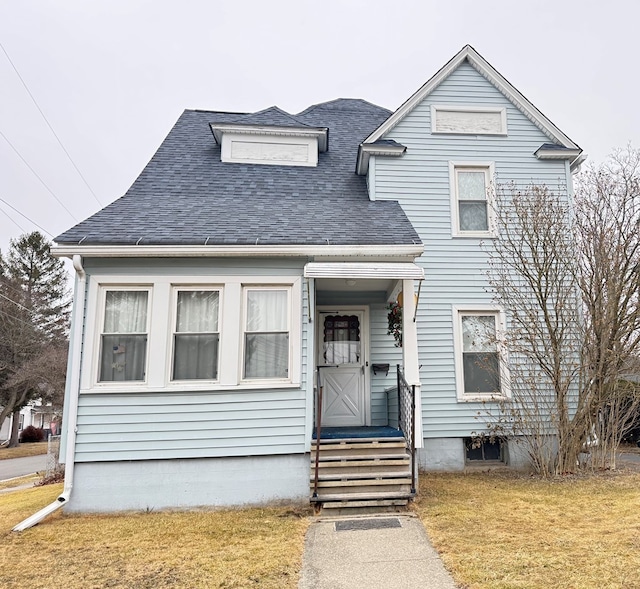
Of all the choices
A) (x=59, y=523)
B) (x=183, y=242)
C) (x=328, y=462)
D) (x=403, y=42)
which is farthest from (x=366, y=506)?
(x=403, y=42)

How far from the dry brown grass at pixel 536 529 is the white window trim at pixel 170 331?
2616 mm

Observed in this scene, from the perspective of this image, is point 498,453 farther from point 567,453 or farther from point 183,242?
point 183,242

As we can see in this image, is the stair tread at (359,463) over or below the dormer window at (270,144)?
below

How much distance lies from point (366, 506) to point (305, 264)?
3218mm

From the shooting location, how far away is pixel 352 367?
8.29m

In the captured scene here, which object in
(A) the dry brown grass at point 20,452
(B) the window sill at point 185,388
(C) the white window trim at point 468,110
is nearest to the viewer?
(B) the window sill at point 185,388

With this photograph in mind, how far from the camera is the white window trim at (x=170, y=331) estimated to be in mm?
6344

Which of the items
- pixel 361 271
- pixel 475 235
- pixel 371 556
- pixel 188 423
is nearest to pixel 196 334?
pixel 188 423

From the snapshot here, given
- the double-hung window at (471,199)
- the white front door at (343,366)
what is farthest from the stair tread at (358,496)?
the double-hung window at (471,199)

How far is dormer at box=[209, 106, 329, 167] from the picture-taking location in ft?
31.7

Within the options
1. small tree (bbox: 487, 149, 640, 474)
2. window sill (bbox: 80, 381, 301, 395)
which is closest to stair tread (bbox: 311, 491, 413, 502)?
window sill (bbox: 80, 381, 301, 395)

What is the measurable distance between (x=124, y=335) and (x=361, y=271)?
3.33 metres

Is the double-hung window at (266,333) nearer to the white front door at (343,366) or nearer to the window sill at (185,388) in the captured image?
the window sill at (185,388)

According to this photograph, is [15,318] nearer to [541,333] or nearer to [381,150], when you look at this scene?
[381,150]
